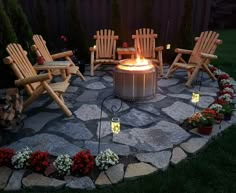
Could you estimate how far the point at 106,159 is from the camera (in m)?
3.01

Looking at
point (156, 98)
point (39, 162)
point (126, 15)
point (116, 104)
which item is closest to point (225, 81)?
point (156, 98)

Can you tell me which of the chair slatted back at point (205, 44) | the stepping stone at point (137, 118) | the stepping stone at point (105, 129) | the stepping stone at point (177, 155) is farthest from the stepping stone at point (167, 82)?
the stepping stone at point (177, 155)

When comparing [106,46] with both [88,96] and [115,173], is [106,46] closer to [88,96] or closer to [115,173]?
[88,96]

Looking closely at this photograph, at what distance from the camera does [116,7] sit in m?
7.32

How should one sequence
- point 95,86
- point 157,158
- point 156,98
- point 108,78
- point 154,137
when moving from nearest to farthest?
point 157,158, point 154,137, point 156,98, point 95,86, point 108,78

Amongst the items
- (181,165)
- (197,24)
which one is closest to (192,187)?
(181,165)

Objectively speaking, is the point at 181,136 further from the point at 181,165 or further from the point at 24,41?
the point at 24,41

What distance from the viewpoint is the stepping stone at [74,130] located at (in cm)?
364

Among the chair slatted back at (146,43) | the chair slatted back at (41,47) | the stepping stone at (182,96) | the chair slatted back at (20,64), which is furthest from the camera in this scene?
the chair slatted back at (146,43)

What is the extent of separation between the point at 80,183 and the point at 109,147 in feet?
2.28

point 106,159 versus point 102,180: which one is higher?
point 106,159

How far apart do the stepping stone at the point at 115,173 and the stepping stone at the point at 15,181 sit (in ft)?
3.03

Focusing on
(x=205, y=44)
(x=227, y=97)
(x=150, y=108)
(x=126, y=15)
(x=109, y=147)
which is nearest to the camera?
(x=109, y=147)

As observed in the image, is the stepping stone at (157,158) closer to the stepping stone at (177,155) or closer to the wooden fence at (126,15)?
the stepping stone at (177,155)
